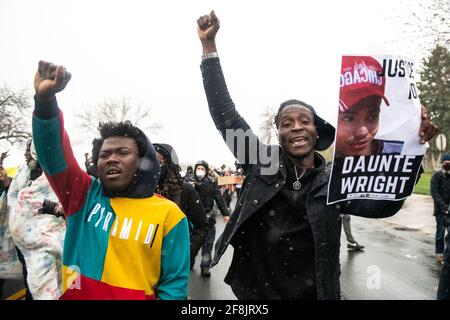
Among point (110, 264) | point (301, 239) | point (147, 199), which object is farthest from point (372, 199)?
point (110, 264)

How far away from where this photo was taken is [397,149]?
1971 millimetres

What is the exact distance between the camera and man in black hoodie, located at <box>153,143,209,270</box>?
3875mm

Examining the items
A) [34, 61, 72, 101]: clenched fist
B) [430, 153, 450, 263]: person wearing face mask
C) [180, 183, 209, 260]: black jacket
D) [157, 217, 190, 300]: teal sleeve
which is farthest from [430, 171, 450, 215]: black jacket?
[34, 61, 72, 101]: clenched fist

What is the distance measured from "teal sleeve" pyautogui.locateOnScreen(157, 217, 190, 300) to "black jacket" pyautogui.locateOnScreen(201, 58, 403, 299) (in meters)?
0.21

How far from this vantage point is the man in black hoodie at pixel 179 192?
388 centimetres

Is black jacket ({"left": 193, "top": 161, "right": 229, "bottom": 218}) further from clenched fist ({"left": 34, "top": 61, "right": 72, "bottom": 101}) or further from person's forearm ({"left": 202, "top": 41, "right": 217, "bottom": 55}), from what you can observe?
clenched fist ({"left": 34, "top": 61, "right": 72, "bottom": 101})

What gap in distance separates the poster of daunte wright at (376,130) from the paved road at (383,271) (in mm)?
3627

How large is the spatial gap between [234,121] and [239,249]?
734 mm

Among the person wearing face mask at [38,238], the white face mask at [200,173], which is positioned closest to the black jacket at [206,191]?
the white face mask at [200,173]

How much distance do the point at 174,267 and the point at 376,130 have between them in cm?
134

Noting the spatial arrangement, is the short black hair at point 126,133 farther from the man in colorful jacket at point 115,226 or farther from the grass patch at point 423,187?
the grass patch at point 423,187

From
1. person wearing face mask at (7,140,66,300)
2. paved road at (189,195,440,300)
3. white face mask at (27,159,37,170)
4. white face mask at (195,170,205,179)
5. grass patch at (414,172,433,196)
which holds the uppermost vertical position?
white face mask at (27,159,37,170)

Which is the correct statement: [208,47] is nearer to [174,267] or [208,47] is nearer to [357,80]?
[357,80]
